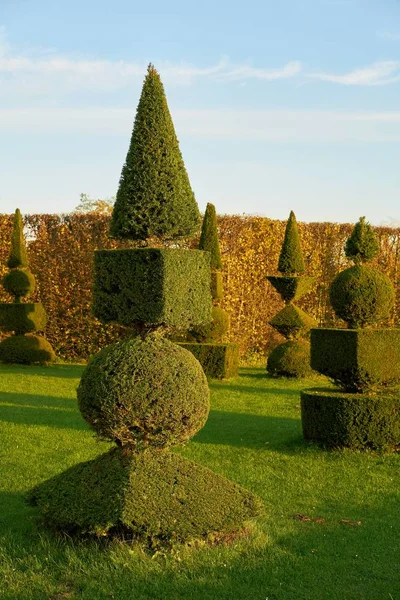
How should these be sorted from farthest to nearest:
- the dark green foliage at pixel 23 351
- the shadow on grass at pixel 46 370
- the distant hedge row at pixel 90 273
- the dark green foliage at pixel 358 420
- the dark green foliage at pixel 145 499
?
the distant hedge row at pixel 90 273 → the dark green foliage at pixel 23 351 → the shadow on grass at pixel 46 370 → the dark green foliage at pixel 358 420 → the dark green foliage at pixel 145 499

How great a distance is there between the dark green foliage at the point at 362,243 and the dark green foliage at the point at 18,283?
422 inches

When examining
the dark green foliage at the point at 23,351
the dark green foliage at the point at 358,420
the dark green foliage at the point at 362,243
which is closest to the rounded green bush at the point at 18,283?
the dark green foliage at the point at 23,351

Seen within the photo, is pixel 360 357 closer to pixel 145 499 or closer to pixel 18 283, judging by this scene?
pixel 145 499

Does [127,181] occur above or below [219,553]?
above

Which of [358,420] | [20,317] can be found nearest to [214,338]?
[20,317]

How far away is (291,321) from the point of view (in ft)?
58.7

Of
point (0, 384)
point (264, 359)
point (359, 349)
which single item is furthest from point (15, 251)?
point (359, 349)

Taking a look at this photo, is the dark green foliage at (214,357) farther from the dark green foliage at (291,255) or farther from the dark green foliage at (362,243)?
the dark green foliage at (362,243)

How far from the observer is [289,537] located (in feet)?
21.9

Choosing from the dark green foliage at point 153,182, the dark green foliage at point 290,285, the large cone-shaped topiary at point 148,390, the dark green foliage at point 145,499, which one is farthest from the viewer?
the dark green foliage at point 290,285

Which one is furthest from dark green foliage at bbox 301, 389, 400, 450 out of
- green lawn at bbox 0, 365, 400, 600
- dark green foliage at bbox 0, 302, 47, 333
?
dark green foliage at bbox 0, 302, 47, 333

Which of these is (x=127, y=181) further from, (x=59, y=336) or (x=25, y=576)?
(x=59, y=336)

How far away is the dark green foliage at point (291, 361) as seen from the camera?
17578 mm

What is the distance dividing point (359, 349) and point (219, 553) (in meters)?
4.89
